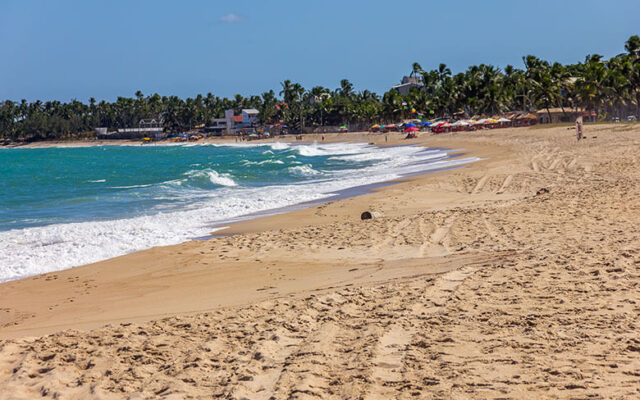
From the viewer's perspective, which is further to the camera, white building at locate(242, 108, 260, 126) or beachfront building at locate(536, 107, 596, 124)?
white building at locate(242, 108, 260, 126)

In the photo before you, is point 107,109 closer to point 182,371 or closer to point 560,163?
point 560,163

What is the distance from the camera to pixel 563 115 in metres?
75.1

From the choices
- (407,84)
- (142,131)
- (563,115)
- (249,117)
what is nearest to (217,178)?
(563,115)

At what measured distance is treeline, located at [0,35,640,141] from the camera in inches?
2751

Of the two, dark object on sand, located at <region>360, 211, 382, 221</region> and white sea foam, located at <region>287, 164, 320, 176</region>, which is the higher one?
dark object on sand, located at <region>360, 211, 382, 221</region>

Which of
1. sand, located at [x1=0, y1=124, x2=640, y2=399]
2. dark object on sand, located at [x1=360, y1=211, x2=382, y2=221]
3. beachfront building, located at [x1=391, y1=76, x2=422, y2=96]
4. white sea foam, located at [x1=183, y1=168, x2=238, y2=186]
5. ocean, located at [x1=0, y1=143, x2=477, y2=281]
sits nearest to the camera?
sand, located at [x1=0, y1=124, x2=640, y2=399]

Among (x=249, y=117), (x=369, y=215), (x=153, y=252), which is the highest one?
(x=249, y=117)

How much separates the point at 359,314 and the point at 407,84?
13596cm

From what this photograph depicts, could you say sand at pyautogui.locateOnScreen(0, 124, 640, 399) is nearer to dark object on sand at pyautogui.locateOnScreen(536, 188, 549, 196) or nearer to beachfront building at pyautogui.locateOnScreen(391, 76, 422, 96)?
dark object on sand at pyautogui.locateOnScreen(536, 188, 549, 196)

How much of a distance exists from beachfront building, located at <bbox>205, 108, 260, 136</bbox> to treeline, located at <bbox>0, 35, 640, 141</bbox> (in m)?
3.44

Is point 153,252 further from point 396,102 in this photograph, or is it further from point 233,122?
point 233,122

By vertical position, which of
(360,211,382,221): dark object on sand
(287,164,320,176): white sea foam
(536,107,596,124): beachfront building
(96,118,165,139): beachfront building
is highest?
(96,118,165,139): beachfront building

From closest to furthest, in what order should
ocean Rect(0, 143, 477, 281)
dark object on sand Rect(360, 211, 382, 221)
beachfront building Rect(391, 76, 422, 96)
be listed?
ocean Rect(0, 143, 477, 281), dark object on sand Rect(360, 211, 382, 221), beachfront building Rect(391, 76, 422, 96)

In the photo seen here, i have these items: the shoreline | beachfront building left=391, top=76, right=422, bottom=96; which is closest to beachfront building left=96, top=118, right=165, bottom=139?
beachfront building left=391, top=76, right=422, bottom=96
